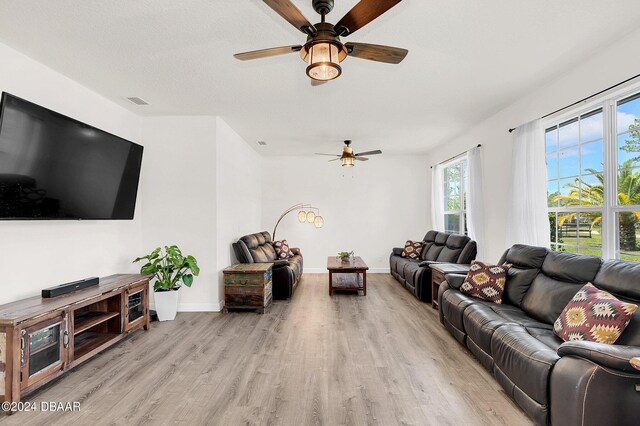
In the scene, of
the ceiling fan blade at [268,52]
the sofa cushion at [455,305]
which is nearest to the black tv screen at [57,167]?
the ceiling fan blade at [268,52]

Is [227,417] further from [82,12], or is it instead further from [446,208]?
[446,208]

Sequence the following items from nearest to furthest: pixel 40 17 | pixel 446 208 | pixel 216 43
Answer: pixel 40 17
pixel 216 43
pixel 446 208

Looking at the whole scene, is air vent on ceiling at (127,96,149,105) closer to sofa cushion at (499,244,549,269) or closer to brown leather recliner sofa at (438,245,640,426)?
brown leather recliner sofa at (438,245,640,426)

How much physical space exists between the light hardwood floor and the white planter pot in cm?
17

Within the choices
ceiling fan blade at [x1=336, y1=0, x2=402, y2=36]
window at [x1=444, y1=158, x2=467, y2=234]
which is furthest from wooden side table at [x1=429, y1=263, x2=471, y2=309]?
ceiling fan blade at [x1=336, y1=0, x2=402, y2=36]

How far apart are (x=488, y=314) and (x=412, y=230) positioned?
4641 mm

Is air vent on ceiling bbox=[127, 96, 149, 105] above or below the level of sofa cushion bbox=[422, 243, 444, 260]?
above

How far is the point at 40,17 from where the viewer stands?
2.20 m

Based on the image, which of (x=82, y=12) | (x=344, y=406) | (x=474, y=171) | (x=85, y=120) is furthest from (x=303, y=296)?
(x=82, y=12)

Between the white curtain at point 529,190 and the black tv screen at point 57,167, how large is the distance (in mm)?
4664

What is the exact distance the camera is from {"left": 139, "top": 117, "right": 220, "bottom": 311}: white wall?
4.32m

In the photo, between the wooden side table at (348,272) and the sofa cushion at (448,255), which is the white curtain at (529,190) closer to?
the sofa cushion at (448,255)

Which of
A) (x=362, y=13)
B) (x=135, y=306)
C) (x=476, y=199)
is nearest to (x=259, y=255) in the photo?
(x=135, y=306)

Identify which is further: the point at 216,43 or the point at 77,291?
the point at 77,291
